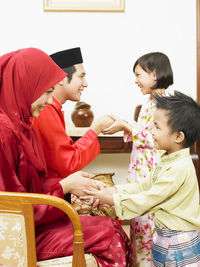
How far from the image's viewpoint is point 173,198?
1664 mm

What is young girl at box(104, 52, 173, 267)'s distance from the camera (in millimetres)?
2348

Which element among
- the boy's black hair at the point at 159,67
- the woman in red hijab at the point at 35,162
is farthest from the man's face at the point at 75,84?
the woman in red hijab at the point at 35,162

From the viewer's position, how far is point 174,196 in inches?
65.5

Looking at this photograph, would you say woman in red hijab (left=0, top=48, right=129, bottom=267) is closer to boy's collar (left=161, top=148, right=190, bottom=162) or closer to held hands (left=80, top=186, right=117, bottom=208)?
held hands (left=80, top=186, right=117, bottom=208)

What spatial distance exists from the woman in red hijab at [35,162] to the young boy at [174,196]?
6.5 inches

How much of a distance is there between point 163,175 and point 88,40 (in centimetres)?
266

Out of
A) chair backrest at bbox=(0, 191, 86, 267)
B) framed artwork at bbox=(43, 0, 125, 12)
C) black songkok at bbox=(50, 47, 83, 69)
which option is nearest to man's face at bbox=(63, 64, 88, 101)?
black songkok at bbox=(50, 47, 83, 69)

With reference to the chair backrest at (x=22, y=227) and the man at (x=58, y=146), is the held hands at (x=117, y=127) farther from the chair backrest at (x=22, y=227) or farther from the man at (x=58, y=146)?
the chair backrest at (x=22, y=227)

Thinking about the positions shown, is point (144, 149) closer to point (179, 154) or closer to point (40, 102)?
point (179, 154)

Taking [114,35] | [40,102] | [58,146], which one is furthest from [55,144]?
[114,35]

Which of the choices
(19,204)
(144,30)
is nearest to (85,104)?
(144,30)

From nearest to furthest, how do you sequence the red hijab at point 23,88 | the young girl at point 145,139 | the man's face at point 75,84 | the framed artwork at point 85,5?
the red hijab at point 23,88 < the young girl at point 145,139 < the man's face at point 75,84 < the framed artwork at point 85,5

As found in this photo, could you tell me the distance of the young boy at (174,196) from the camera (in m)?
1.64

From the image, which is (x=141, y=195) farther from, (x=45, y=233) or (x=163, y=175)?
(x=45, y=233)
